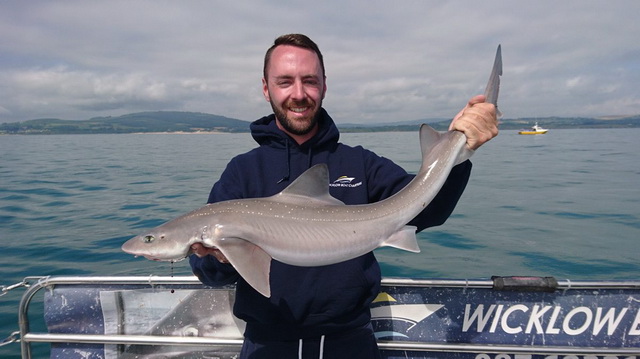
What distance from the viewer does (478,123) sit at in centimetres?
304

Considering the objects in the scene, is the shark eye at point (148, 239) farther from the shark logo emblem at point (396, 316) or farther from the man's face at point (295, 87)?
the shark logo emblem at point (396, 316)

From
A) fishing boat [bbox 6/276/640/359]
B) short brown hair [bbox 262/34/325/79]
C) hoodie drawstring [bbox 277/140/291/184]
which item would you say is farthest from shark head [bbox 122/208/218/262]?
short brown hair [bbox 262/34/325/79]

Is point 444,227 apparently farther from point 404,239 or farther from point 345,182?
point 404,239

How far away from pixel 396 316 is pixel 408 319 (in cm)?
13

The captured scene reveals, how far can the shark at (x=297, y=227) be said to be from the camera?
2.86 metres

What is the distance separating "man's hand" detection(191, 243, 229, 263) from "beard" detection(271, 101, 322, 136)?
132 centimetres

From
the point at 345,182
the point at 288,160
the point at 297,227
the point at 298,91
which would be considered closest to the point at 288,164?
the point at 288,160

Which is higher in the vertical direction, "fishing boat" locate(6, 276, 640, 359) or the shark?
the shark

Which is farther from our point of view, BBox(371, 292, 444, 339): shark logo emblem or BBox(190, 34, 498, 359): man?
BBox(371, 292, 444, 339): shark logo emblem

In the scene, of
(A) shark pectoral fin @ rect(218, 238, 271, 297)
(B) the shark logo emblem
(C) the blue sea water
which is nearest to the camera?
(A) shark pectoral fin @ rect(218, 238, 271, 297)

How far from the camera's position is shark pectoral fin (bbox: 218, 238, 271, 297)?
274 centimetres

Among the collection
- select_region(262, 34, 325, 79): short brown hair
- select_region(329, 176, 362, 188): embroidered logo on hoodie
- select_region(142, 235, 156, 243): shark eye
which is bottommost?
select_region(142, 235, 156, 243): shark eye

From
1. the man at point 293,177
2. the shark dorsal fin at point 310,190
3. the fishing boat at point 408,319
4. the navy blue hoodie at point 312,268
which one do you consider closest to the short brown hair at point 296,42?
the man at point 293,177

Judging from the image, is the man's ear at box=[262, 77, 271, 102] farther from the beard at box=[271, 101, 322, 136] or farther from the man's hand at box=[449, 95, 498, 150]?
the man's hand at box=[449, 95, 498, 150]
